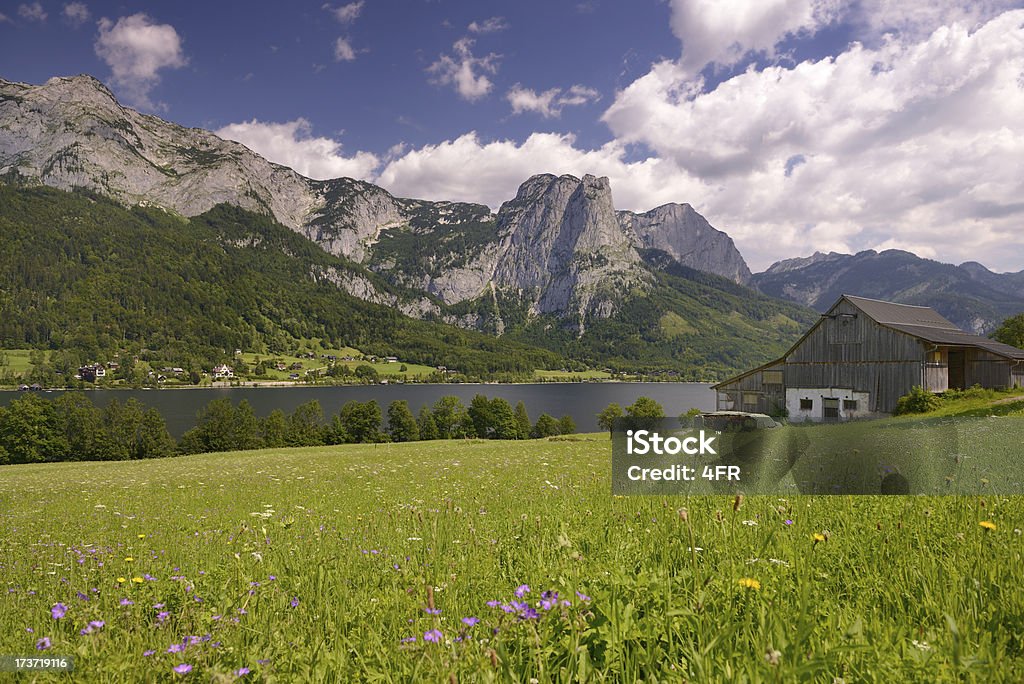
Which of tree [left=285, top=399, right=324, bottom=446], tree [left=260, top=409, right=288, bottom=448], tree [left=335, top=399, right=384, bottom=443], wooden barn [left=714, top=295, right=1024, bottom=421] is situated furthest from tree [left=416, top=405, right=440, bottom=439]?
wooden barn [left=714, top=295, right=1024, bottom=421]

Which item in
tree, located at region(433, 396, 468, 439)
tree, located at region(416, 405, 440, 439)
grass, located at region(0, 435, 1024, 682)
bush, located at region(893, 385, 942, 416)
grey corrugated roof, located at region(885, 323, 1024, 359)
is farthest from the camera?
tree, located at region(433, 396, 468, 439)

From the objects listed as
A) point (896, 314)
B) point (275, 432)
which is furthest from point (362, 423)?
point (896, 314)

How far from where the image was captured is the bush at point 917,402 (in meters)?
33.8

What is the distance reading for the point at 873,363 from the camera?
1491 inches

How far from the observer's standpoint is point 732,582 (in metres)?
3.02

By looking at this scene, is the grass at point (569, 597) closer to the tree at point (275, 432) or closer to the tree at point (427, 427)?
the tree at point (275, 432)

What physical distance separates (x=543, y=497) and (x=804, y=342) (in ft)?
137

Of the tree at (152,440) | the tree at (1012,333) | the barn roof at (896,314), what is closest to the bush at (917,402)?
the barn roof at (896,314)

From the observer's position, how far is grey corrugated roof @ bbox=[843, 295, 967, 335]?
38.8 metres

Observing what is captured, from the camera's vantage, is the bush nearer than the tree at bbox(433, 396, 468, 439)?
Yes

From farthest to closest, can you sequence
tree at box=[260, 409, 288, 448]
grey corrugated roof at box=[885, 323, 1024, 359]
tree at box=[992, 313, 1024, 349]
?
tree at box=[260, 409, 288, 448]
tree at box=[992, 313, 1024, 349]
grey corrugated roof at box=[885, 323, 1024, 359]
